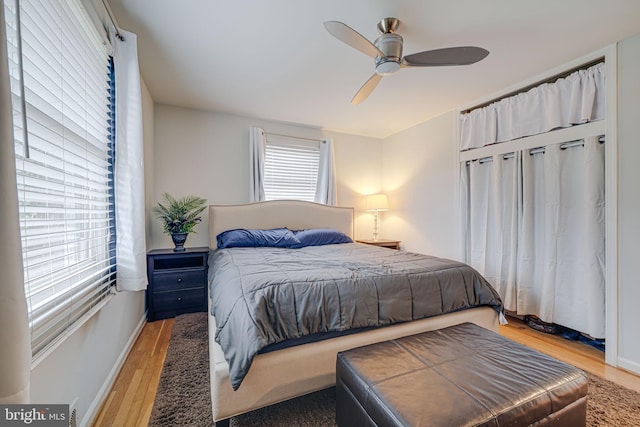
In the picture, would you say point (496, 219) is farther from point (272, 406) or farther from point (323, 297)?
point (272, 406)

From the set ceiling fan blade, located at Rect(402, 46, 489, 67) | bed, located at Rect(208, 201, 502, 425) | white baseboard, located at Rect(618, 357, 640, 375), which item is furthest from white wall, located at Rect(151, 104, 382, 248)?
white baseboard, located at Rect(618, 357, 640, 375)

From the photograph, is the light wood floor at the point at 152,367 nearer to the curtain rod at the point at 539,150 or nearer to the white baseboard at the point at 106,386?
the white baseboard at the point at 106,386

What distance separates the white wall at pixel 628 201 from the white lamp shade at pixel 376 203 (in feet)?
8.59

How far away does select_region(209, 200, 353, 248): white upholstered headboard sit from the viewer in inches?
132

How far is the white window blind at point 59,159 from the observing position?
931 mm

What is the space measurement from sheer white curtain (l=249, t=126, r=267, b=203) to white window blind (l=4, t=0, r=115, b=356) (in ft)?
6.43

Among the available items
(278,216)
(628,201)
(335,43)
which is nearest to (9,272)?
(335,43)

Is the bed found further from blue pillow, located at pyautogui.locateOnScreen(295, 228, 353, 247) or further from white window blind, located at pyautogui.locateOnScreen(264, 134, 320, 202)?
white window blind, located at pyautogui.locateOnScreen(264, 134, 320, 202)

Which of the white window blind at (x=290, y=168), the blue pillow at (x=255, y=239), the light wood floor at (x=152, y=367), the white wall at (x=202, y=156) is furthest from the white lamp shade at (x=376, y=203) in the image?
the light wood floor at (x=152, y=367)

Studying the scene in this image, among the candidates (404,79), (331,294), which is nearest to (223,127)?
(404,79)

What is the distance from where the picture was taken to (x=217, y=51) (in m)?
2.19

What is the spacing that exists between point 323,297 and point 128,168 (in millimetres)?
1592

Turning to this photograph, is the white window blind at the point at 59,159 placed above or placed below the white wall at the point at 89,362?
above

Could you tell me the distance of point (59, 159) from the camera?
1.17 metres
